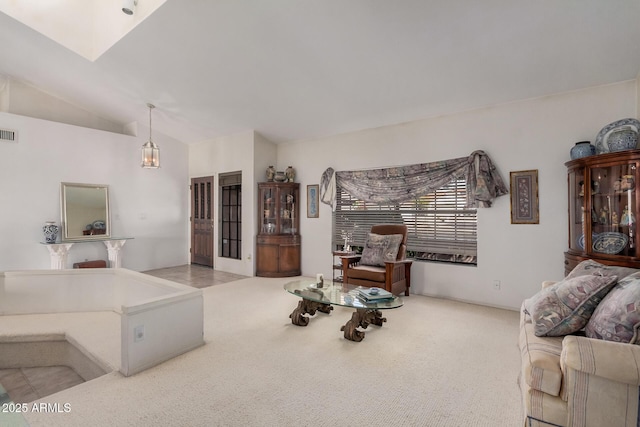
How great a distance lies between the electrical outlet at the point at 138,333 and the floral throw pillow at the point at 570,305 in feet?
8.99

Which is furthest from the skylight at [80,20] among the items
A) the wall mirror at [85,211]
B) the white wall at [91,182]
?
the wall mirror at [85,211]

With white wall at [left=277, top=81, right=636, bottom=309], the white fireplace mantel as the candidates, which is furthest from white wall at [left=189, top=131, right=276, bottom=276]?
white wall at [left=277, top=81, right=636, bottom=309]

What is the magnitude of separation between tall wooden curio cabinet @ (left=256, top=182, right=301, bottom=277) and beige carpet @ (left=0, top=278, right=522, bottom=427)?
2344mm

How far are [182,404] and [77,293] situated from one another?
8.30ft

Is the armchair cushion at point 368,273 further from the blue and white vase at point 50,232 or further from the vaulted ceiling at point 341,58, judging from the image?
the blue and white vase at point 50,232

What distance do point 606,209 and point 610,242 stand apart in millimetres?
322

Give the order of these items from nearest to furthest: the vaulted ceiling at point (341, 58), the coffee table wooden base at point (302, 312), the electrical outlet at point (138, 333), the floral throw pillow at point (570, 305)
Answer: the floral throw pillow at point (570, 305), the electrical outlet at point (138, 333), the vaulted ceiling at point (341, 58), the coffee table wooden base at point (302, 312)

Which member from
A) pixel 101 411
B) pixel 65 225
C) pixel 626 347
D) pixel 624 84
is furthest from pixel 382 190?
pixel 65 225

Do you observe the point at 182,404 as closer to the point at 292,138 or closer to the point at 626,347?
the point at 626,347

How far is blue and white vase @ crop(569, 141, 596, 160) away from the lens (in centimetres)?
326

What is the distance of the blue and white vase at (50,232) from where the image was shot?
5152 millimetres

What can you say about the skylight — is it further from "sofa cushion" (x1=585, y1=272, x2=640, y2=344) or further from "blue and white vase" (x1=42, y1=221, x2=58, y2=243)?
"sofa cushion" (x1=585, y1=272, x2=640, y2=344)

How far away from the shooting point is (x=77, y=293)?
368 centimetres

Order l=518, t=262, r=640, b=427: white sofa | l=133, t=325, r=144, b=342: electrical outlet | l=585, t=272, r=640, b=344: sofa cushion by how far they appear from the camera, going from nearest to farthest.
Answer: l=518, t=262, r=640, b=427: white sofa, l=585, t=272, r=640, b=344: sofa cushion, l=133, t=325, r=144, b=342: electrical outlet
